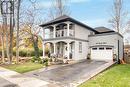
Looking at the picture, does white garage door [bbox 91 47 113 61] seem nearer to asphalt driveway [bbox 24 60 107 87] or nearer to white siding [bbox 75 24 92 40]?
white siding [bbox 75 24 92 40]

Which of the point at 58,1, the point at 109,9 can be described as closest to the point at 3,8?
the point at 58,1

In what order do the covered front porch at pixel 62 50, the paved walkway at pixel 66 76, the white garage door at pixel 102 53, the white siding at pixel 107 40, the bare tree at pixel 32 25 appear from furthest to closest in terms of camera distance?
the bare tree at pixel 32 25 → the white garage door at pixel 102 53 → the covered front porch at pixel 62 50 → the white siding at pixel 107 40 → the paved walkway at pixel 66 76

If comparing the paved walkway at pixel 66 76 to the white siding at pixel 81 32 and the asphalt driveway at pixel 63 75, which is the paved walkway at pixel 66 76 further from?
the white siding at pixel 81 32

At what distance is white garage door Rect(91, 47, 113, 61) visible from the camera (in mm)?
24906

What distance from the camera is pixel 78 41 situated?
25578mm

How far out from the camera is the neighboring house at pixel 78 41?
2441 centimetres

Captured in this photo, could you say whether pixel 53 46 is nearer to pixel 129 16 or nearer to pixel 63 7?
pixel 63 7

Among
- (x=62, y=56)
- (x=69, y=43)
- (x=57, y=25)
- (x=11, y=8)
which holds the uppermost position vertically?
(x=11, y=8)

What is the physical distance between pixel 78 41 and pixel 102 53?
3.93 meters

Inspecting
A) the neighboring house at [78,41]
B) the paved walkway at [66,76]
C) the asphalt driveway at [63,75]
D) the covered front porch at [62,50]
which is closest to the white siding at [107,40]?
the neighboring house at [78,41]

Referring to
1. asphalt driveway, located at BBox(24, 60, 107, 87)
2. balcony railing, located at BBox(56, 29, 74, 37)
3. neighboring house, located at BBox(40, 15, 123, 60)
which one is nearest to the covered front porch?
neighboring house, located at BBox(40, 15, 123, 60)

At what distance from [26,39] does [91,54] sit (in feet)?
55.8

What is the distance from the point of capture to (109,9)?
37.0 meters

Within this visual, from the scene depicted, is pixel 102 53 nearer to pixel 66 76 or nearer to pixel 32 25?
pixel 66 76
